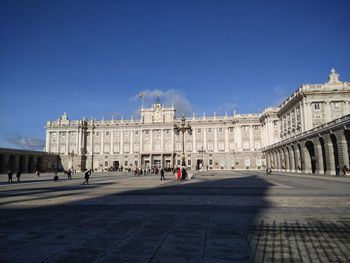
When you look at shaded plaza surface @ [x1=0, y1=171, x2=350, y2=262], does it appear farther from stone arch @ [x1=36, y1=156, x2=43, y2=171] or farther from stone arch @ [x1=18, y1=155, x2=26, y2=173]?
stone arch @ [x1=36, y1=156, x2=43, y2=171]

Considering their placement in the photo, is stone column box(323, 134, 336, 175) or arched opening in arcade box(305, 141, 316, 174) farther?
arched opening in arcade box(305, 141, 316, 174)

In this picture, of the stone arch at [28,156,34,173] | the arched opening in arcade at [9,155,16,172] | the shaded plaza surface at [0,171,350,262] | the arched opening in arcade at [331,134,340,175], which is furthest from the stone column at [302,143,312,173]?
the stone arch at [28,156,34,173]

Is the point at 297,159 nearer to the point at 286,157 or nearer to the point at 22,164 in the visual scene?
the point at 286,157

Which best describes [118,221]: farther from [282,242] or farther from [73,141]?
[73,141]

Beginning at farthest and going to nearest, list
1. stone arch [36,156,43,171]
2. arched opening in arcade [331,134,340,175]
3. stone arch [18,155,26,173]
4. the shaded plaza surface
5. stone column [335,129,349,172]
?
stone arch [36,156,43,171]
stone arch [18,155,26,173]
arched opening in arcade [331,134,340,175]
stone column [335,129,349,172]
the shaded plaza surface

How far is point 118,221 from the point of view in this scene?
8.59 metres

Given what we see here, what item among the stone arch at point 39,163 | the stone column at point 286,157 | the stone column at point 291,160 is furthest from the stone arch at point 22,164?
the stone column at point 291,160

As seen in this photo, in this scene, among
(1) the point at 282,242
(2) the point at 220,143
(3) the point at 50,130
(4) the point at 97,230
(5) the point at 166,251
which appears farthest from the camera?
(3) the point at 50,130

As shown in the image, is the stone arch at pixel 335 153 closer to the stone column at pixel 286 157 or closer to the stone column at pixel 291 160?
the stone column at pixel 291 160

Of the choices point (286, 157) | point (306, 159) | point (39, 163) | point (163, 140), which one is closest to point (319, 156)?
point (306, 159)

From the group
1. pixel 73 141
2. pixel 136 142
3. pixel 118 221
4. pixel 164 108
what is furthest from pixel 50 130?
pixel 118 221

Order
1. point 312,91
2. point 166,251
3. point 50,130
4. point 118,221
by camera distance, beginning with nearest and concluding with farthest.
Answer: point 166,251 → point 118,221 → point 312,91 → point 50,130

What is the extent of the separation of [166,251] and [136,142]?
96.5m

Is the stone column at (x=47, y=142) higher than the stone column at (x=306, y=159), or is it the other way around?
the stone column at (x=47, y=142)
